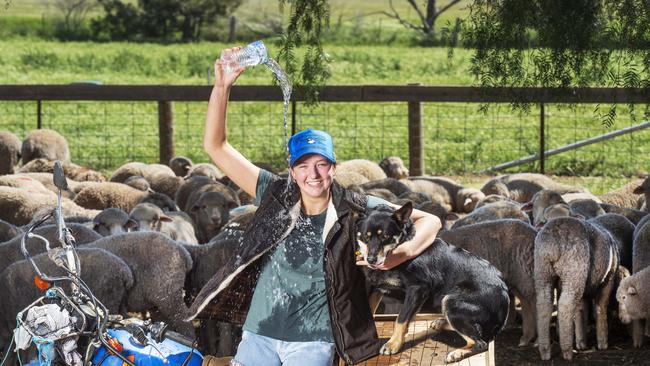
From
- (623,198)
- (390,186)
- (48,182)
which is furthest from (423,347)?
(48,182)

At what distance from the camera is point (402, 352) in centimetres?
535

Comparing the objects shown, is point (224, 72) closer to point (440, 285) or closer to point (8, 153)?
point (440, 285)

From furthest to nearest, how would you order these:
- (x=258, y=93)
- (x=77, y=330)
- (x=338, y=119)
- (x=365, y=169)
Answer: (x=338, y=119), (x=258, y=93), (x=365, y=169), (x=77, y=330)

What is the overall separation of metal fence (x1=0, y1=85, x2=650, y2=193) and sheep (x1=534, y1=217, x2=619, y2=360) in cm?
135

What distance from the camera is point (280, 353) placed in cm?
468

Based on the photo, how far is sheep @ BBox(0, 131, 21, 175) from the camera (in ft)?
54.0

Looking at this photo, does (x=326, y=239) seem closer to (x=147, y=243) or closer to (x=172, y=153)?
(x=147, y=243)

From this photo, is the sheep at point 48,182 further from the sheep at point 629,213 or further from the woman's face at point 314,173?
the woman's face at point 314,173

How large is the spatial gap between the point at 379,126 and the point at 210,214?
11.0m

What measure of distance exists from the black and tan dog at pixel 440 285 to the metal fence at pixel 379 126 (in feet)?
10.5

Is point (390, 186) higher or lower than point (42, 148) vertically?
lower

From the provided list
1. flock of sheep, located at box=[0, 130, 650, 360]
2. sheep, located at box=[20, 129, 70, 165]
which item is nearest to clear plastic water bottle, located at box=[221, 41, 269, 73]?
flock of sheep, located at box=[0, 130, 650, 360]

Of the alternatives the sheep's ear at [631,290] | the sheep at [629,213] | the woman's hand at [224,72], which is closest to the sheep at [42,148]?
the sheep at [629,213]

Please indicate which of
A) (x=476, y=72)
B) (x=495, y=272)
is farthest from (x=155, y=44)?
(x=495, y=272)
